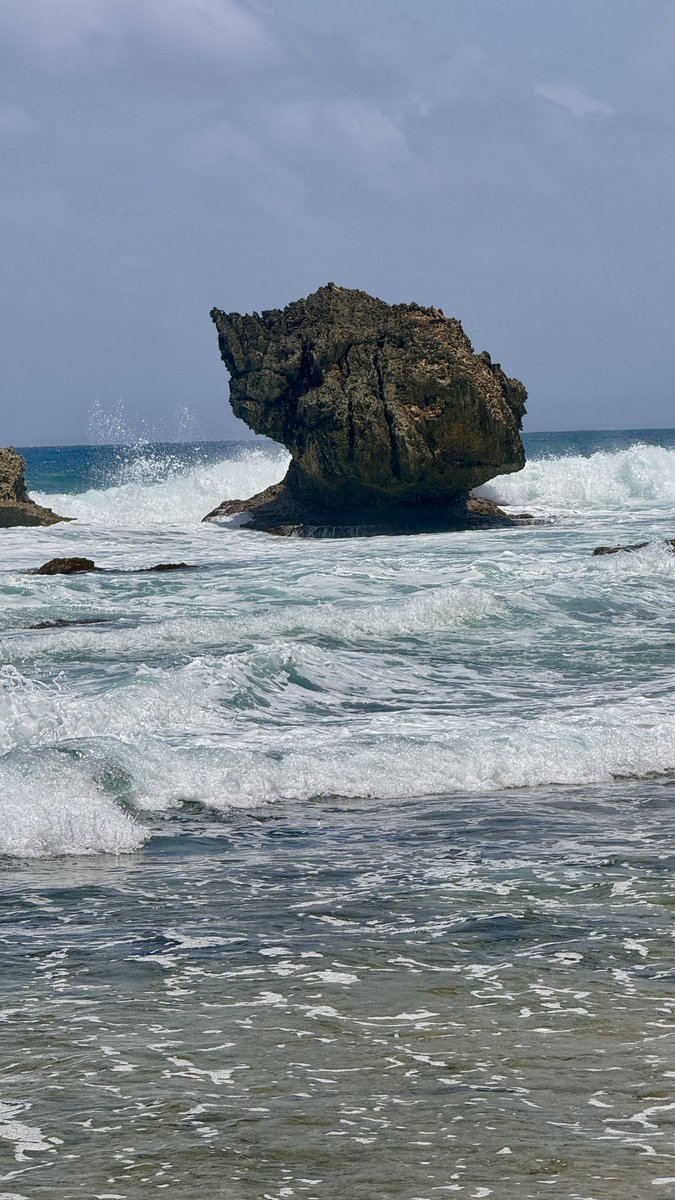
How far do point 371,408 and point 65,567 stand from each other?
7723 mm

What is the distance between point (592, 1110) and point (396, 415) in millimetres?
20911

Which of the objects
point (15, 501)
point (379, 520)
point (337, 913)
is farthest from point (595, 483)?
point (337, 913)

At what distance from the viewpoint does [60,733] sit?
8047 mm

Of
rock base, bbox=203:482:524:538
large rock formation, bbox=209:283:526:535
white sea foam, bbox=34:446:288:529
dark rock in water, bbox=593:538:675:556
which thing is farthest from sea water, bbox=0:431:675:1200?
white sea foam, bbox=34:446:288:529

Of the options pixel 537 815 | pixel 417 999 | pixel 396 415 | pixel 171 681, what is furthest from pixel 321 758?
pixel 396 415

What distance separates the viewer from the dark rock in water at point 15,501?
25766 mm

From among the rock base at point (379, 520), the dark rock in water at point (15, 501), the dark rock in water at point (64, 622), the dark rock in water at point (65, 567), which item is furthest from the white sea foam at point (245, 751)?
the dark rock in water at point (15, 501)

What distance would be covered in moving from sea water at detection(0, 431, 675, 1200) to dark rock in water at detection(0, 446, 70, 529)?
13.7 meters

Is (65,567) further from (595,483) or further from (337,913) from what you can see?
(595,483)

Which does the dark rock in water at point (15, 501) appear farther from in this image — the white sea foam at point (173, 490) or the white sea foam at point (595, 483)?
the white sea foam at point (595, 483)

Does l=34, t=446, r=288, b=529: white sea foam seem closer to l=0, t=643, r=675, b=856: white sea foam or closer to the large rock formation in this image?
the large rock formation

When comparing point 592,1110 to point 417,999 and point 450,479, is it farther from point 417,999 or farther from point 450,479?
point 450,479

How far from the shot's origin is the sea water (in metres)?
2.88

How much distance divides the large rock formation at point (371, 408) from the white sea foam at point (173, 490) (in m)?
5.68
